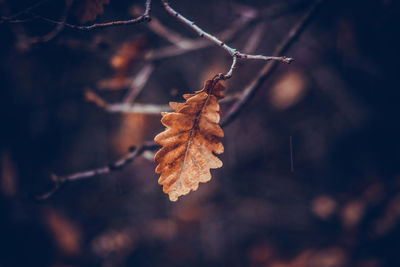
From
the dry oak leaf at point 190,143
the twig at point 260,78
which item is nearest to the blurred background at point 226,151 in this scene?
the twig at point 260,78

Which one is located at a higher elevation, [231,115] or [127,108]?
[127,108]

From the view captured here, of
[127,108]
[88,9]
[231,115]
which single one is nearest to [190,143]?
[231,115]

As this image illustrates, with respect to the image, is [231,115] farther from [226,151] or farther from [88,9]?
[226,151]

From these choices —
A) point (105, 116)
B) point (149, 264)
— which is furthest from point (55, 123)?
point (149, 264)

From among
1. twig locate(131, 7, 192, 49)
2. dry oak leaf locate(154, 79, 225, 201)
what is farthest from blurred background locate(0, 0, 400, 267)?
dry oak leaf locate(154, 79, 225, 201)

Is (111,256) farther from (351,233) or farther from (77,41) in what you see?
(351,233)

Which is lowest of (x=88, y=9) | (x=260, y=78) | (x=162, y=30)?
(x=260, y=78)
